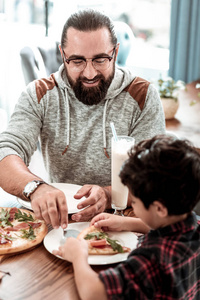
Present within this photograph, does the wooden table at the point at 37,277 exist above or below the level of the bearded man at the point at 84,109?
below

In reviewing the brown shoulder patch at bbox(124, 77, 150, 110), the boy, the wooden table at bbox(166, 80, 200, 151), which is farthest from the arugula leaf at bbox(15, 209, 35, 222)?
the wooden table at bbox(166, 80, 200, 151)

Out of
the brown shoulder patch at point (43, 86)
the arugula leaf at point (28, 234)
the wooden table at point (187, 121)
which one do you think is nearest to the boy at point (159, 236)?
the arugula leaf at point (28, 234)

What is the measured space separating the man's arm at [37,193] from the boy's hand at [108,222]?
9 centimetres

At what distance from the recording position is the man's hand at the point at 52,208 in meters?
1.21

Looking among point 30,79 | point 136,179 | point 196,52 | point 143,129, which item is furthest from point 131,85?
point 196,52

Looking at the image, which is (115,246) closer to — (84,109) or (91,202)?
(91,202)

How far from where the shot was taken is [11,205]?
1.46 meters

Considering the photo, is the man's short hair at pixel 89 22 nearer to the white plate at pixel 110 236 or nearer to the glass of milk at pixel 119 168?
the glass of milk at pixel 119 168

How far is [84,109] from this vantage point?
74.4 inches

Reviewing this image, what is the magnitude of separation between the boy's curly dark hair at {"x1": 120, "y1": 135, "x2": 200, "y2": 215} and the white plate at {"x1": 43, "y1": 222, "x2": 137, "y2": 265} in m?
0.22

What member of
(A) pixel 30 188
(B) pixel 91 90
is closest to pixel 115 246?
(A) pixel 30 188

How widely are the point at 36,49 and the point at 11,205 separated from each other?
1364 mm

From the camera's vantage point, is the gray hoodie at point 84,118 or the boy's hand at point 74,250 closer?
the boy's hand at point 74,250

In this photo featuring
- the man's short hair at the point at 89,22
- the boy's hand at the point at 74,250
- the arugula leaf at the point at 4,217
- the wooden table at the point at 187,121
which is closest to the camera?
the boy's hand at the point at 74,250
